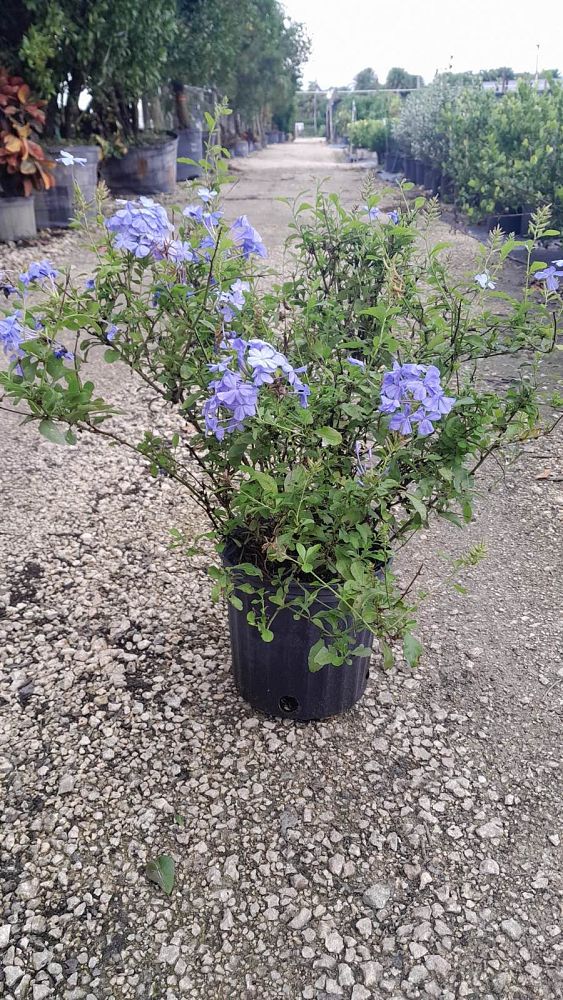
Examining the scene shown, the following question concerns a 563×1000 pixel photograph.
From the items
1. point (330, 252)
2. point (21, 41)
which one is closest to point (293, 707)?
point (330, 252)

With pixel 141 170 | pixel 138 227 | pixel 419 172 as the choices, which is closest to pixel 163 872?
pixel 138 227

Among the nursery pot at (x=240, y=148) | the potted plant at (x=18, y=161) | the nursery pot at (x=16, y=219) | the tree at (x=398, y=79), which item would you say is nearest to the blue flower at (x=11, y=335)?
the potted plant at (x=18, y=161)

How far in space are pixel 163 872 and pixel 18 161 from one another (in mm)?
6098

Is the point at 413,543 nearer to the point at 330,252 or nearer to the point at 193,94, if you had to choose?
the point at 330,252

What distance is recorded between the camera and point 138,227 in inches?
54.3

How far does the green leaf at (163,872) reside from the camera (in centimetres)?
152

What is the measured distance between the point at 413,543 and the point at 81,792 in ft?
4.58

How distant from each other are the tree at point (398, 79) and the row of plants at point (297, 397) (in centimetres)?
3547

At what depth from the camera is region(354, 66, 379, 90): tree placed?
1559 inches

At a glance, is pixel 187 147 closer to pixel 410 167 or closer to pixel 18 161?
pixel 410 167

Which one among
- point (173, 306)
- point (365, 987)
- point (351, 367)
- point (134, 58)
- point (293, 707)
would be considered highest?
point (134, 58)

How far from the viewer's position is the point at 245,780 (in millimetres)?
1752

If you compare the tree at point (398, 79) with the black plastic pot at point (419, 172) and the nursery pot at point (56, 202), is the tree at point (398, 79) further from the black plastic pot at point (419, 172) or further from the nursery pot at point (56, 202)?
the nursery pot at point (56, 202)

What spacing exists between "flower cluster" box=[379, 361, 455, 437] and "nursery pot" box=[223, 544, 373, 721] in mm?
533
